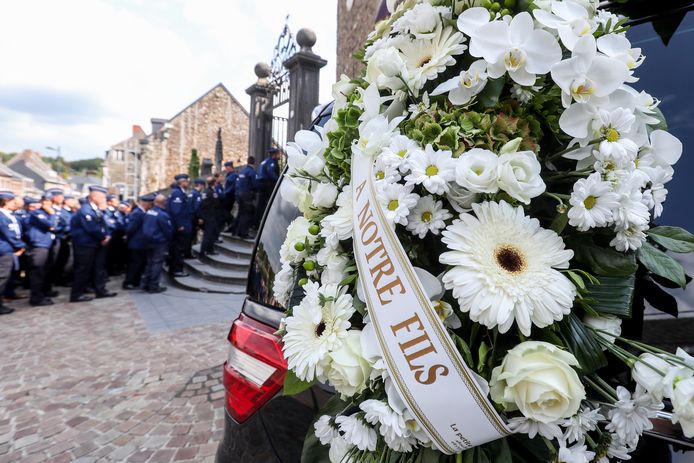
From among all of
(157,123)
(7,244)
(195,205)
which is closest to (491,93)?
(7,244)

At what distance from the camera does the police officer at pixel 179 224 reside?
10.4 m

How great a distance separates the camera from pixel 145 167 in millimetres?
30672

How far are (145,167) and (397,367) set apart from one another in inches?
1328

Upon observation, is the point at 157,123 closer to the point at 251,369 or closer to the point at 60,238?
the point at 60,238

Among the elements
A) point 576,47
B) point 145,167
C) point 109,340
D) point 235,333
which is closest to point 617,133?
point 576,47

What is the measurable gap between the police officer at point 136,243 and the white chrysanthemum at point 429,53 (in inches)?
356

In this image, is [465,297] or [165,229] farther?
[165,229]

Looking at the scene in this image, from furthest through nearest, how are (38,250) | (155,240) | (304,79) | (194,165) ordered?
(194,165)
(304,79)
(155,240)
(38,250)

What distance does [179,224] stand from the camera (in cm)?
1060

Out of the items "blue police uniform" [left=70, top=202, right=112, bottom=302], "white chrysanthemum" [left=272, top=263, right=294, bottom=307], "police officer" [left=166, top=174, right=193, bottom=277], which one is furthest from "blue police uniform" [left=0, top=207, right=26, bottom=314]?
"white chrysanthemum" [left=272, top=263, right=294, bottom=307]

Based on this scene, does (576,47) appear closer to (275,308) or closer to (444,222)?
(444,222)

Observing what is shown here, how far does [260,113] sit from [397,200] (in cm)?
1255

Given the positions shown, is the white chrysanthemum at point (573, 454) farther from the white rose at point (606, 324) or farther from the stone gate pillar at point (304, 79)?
the stone gate pillar at point (304, 79)

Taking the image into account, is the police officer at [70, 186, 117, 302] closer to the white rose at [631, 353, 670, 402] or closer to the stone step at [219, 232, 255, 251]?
the stone step at [219, 232, 255, 251]
